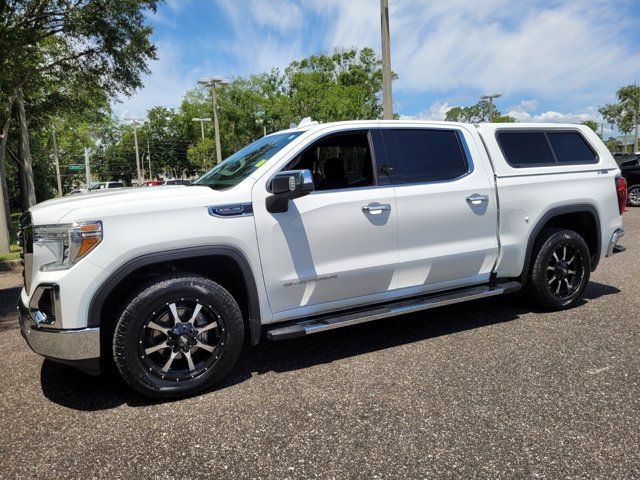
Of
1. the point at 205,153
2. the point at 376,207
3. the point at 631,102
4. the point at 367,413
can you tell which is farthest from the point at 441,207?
the point at 631,102

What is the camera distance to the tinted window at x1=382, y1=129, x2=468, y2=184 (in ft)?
13.5

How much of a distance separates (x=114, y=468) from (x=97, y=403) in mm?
871

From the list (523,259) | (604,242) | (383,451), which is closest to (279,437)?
(383,451)

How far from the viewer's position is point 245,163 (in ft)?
13.3

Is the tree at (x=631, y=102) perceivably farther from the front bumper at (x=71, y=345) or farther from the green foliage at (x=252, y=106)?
the front bumper at (x=71, y=345)

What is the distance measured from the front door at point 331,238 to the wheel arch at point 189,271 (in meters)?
0.15

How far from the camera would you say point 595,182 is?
16.4ft

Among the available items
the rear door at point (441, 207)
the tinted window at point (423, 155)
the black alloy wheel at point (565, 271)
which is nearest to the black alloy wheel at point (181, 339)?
the rear door at point (441, 207)

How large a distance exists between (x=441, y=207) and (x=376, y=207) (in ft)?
2.19

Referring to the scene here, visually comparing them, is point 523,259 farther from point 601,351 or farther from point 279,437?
point 279,437

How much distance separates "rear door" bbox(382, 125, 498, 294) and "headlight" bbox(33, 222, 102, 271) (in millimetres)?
2247

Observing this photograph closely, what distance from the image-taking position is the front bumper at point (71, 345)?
299cm

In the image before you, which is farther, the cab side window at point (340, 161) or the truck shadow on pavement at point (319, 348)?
the cab side window at point (340, 161)

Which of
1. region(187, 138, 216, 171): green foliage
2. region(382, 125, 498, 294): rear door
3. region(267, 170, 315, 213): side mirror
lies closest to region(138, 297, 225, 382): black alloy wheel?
region(267, 170, 315, 213): side mirror
